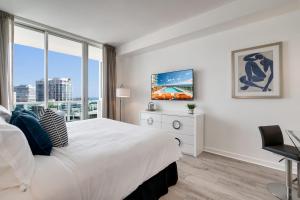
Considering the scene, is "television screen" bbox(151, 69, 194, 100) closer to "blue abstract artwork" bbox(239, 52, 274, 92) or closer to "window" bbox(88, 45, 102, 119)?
"blue abstract artwork" bbox(239, 52, 274, 92)

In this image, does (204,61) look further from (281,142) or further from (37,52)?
(37,52)

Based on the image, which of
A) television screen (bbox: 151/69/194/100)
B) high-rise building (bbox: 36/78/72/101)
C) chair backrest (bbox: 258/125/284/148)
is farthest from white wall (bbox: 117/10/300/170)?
high-rise building (bbox: 36/78/72/101)

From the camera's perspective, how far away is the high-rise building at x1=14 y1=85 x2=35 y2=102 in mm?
3167

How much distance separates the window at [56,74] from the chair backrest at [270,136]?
147 inches

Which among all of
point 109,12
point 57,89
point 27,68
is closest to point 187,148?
point 109,12

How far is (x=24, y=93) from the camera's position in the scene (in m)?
3.26

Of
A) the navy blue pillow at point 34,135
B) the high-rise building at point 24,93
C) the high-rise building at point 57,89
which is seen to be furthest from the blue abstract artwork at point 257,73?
the high-rise building at point 24,93

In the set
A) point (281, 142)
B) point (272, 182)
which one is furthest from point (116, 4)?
point (272, 182)

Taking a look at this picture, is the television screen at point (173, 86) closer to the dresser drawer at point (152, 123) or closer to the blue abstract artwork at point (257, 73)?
the dresser drawer at point (152, 123)

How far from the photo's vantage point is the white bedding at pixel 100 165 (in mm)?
952

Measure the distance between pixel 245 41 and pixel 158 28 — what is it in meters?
1.73

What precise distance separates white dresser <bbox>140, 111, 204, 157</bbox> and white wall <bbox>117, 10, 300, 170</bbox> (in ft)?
0.85

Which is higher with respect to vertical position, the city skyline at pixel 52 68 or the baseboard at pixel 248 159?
the city skyline at pixel 52 68

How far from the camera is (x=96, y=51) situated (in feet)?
14.7
